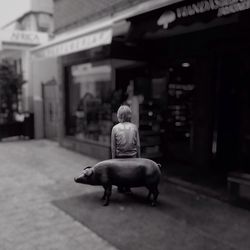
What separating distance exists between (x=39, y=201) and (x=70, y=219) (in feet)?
3.67

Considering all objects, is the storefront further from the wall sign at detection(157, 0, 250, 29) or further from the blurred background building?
the blurred background building

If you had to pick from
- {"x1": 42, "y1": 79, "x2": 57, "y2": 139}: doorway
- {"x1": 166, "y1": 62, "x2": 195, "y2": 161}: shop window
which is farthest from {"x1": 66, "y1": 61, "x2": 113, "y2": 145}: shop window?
{"x1": 42, "y1": 79, "x2": 57, "y2": 139}: doorway

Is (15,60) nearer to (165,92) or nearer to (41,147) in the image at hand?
(41,147)

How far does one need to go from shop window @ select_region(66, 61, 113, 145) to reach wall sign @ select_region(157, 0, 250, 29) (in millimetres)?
4037

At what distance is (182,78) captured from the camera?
9031 millimetres

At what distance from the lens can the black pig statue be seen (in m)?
5.54

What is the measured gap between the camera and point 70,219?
514 centimetres

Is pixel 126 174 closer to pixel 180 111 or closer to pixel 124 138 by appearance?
pixel 124 138

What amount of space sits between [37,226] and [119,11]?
21.6 ft

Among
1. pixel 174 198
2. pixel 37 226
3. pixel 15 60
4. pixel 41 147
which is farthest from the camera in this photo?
pixel 15 60

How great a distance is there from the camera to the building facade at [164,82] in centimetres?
746

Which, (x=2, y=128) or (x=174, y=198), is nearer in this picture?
(x=174, y=198)

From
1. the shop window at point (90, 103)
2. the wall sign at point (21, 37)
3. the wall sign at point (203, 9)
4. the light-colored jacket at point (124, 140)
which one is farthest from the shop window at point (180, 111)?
the wall sign at point (21, 37)

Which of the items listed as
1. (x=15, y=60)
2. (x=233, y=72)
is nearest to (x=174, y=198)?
(x=233, y=72)
